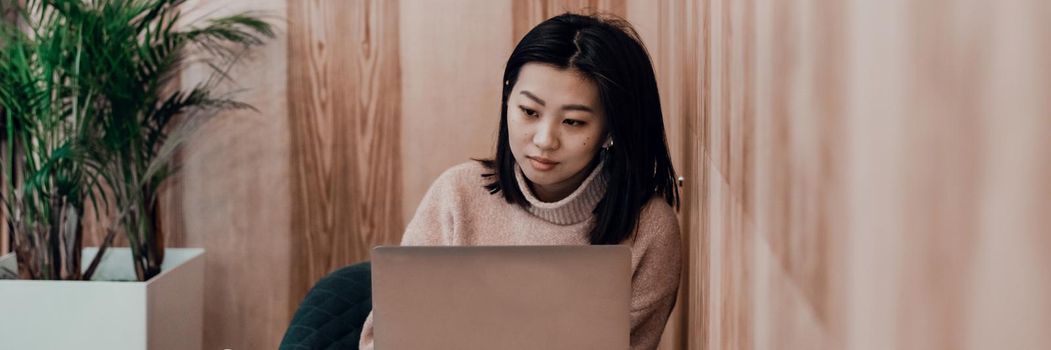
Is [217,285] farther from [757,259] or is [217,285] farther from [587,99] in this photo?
[757,259]

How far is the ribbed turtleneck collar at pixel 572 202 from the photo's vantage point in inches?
55.1

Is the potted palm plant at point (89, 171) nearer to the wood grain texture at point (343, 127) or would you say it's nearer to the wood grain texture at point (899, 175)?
the wood grain texture at point (343, 127)

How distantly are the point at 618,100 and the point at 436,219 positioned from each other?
436 millimetres

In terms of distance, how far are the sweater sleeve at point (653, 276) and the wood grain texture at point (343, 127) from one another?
1.26 meters

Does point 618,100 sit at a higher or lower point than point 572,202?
higher

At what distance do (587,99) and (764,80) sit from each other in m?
0.65

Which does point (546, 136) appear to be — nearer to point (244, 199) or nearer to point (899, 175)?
point (899, 175)

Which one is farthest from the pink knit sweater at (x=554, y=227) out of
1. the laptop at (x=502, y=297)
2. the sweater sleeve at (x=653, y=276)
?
the laptop at (x=502, y=297)

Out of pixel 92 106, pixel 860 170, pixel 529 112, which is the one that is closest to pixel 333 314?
pixel 529 112

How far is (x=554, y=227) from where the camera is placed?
1438 mm

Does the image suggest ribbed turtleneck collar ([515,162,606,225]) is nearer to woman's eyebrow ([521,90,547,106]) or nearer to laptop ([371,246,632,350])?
woman's eyebrow ([521,90,547,106])

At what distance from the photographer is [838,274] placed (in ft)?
1.29

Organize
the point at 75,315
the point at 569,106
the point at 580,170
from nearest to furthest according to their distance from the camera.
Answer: the point at 569,106
the point at 580,170
the point at 75,315

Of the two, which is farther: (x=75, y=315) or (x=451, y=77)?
(x=451, y=77)
